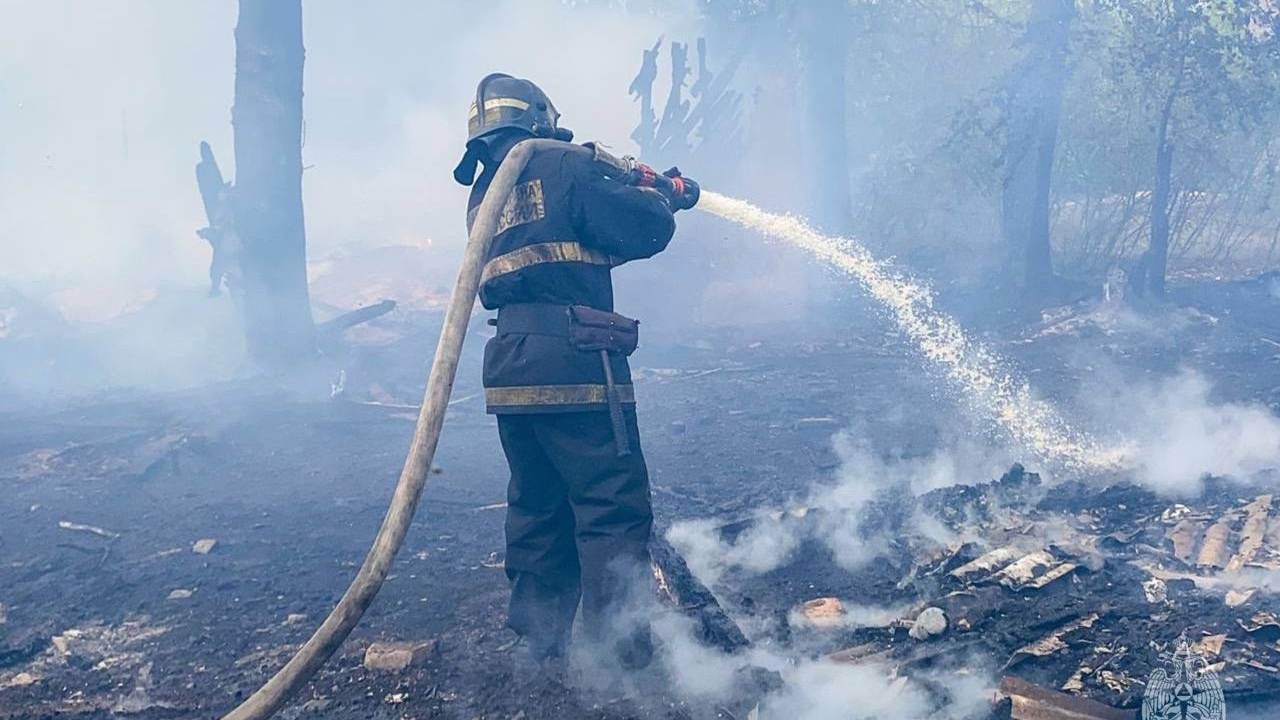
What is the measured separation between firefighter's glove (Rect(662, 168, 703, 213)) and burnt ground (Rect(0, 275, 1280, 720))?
6.97 ft

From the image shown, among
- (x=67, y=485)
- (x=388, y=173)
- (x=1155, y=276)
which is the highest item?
(x=388, y=173)

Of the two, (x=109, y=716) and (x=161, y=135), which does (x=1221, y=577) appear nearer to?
(x=109, y=716)

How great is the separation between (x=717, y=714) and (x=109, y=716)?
261cm

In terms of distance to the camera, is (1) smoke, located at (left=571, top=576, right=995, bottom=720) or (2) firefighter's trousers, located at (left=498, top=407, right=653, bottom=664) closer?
(1) smoke, located at (left=571, top=576, right=995, bottom=720)

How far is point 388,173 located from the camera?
3781 centimetres

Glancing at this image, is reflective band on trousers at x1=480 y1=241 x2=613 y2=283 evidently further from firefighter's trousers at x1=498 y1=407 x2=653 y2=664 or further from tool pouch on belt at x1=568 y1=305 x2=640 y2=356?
firefighter's trousers at x1=498 y1=407 x2=653 y2=664

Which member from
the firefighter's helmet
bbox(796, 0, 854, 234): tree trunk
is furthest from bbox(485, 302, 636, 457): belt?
bbox(796, 0, 854, 234): tree trunk

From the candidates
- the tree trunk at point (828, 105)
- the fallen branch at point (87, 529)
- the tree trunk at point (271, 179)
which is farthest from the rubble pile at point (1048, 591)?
the tree trunk at point (828, 105)

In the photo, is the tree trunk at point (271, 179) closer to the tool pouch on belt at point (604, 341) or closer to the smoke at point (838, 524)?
the smoke at point (838, 524)

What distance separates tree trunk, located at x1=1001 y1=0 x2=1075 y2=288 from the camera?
1348 cm

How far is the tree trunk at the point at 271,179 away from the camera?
11.6 m

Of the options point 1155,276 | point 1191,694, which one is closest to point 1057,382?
point 1155,276

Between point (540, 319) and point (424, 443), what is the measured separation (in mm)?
767

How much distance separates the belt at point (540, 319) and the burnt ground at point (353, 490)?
1549 millimetres
